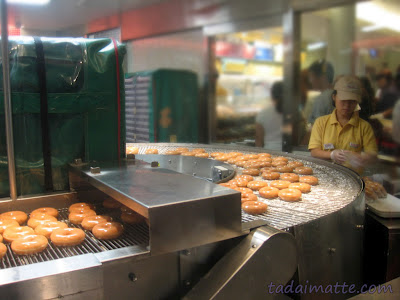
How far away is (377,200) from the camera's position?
2.27 m

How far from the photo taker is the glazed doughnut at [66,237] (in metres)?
1.20

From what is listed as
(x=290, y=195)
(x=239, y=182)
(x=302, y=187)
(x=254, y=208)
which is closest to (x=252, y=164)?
(x=239, y=182)

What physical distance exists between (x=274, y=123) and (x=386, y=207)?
7.09 feet

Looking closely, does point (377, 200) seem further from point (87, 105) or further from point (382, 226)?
point (87, 105)

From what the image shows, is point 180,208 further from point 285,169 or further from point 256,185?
point 285,169

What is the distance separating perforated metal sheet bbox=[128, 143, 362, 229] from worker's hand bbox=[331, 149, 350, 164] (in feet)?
0.83

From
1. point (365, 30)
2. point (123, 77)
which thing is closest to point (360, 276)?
point (123, 77)

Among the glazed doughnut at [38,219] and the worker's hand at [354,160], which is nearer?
the glazed doughnut at [38,219]

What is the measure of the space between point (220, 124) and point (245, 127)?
0.56 m

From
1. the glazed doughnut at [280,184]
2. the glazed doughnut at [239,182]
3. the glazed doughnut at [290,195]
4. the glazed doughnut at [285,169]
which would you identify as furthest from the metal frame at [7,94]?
the glazed doughnut at [285,169]

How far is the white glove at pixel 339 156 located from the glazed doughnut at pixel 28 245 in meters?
2.36

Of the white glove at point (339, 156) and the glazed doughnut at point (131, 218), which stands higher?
the white glove at point (339, 156)

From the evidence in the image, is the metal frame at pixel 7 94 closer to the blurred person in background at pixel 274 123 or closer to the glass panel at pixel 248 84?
the blurred person in background at pixel 274 123

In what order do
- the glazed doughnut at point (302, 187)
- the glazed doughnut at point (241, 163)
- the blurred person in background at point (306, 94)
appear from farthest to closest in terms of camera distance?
the blurred person in background at point (306, 94)
the glazed doughnut at point (241, 163)
the glazed doughnut at point (302, 187)
